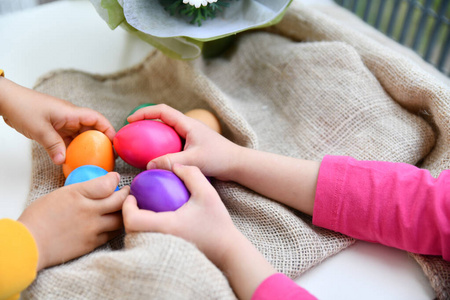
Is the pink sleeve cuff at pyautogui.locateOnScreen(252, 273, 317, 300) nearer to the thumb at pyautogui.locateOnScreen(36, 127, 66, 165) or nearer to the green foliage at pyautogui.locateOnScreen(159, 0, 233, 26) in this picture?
the thumb at pyautogui.locateOnScreen(36, 127, 66, 165)

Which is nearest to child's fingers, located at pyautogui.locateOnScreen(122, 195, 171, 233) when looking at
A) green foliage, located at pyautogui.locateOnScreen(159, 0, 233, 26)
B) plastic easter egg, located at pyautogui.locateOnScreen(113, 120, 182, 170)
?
plastic easter egg, located at pyautogui.locateOnScreen(113, 120, 182, 170)

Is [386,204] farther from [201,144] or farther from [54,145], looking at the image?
[54,145]

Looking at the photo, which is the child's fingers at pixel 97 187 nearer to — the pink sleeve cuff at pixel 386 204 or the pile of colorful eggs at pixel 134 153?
the pile of colorful eggs at pixel 134 153

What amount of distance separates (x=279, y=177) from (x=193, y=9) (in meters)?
0.34

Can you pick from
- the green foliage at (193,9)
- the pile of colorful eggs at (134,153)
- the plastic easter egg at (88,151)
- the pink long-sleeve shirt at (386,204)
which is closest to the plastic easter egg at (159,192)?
the pile of colorful eggs at (134,153)

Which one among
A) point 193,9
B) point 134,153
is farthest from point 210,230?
point 193,9

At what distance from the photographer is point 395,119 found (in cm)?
75

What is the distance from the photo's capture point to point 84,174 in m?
0.60

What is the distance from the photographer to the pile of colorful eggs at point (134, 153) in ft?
1.87

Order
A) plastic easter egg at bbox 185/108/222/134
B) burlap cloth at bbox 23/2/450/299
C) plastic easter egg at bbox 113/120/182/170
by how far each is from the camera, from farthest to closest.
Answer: plastic easter egg at bbox 185/108/222/134 → plastic easter egg at bbox 113/120/182/170 → burlap cloth at bbox 23/2/450/299

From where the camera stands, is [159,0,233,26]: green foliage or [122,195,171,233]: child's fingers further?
[159,0,233,26]: green foliage

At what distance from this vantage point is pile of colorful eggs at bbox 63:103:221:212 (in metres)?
0.57

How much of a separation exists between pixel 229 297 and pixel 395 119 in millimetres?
449

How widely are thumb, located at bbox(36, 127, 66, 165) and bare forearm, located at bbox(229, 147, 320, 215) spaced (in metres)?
0.27
